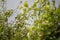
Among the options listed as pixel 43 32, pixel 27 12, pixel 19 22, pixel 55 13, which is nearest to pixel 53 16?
pixel 55 13

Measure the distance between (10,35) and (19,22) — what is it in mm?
269

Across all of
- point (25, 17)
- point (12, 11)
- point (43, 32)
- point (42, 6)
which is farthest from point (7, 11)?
point (43, 32)

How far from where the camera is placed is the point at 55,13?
3.01m

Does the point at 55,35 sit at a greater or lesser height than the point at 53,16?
lesser

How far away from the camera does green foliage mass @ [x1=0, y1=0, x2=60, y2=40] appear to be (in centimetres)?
297

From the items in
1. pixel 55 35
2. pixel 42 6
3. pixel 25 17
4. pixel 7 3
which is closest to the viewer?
pixel 55 35

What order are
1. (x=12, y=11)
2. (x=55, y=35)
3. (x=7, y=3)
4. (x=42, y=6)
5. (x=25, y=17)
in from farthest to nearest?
(x=7, y=3) → (x=12, y=11) → (x=25, y=17) → (x=42, y=6) → (x=55, y=35)

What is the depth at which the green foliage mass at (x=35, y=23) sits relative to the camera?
297 cm

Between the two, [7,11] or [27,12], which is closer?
[27,12]

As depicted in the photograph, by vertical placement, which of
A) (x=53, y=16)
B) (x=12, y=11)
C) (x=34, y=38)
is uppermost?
(x=12, y=11)

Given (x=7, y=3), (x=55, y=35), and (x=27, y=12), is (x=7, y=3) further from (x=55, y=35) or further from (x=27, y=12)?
(x=55, y=35)

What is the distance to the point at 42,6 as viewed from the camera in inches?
129

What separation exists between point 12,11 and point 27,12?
519 millimetres

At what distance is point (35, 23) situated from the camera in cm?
A: 311
